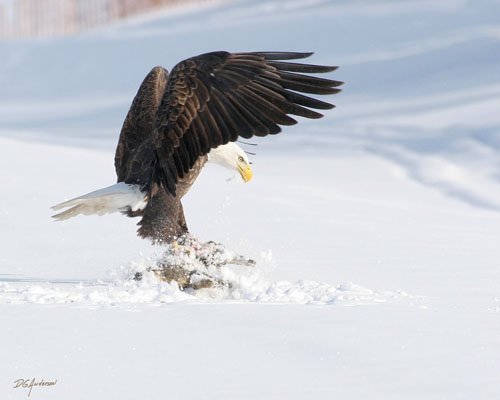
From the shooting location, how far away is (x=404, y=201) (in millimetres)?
8102

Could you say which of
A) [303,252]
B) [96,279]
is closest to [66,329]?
[96,279]

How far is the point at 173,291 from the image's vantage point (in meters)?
4.23

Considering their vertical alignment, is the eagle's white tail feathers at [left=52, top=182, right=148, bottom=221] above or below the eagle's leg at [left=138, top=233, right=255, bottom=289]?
above

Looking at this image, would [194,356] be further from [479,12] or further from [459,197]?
[479,12]

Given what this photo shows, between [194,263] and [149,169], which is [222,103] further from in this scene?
[194,263]

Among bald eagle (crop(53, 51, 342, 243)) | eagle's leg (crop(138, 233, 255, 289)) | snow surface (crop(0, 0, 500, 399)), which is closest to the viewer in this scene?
snow surface (crop(0, 0, 500, 399))

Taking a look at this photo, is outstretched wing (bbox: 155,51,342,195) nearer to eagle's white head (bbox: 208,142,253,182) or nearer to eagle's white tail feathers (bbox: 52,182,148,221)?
eagle's white tail feathers (bbox: 52,182,148,221)
